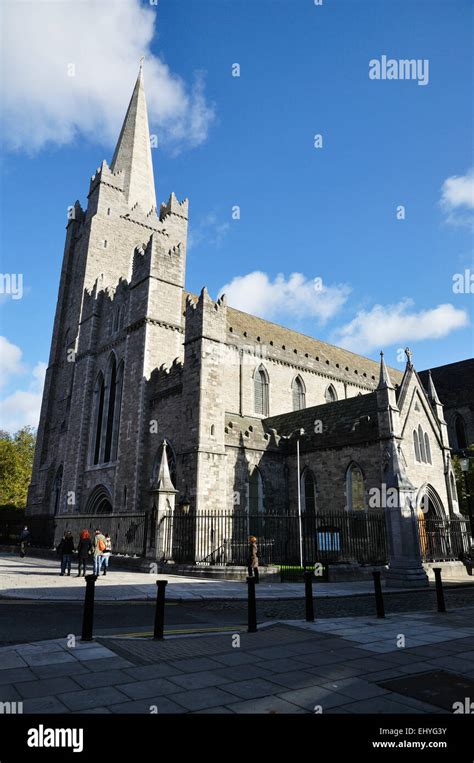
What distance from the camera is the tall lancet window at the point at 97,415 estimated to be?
31.6 m

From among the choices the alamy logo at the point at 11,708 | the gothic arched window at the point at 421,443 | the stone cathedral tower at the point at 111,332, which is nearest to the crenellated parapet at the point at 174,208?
Result: the stone cathedral tower at the point at 111,332

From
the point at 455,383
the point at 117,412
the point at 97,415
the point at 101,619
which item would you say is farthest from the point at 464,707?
Result: the point at 455,383

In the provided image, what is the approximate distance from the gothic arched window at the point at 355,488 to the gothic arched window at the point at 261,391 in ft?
29.1

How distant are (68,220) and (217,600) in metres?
39.5

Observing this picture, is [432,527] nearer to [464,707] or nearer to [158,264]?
[464,707]

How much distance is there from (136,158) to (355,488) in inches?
1420

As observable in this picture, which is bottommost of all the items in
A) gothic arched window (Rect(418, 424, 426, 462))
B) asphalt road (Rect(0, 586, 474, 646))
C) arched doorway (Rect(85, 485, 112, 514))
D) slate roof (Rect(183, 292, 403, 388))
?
asphalt road (Rect(0, 586, 474, 646))

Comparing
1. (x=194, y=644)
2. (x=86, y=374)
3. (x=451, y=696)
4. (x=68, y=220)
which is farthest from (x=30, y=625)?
(x=68, y=220)

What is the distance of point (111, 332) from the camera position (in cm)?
3291

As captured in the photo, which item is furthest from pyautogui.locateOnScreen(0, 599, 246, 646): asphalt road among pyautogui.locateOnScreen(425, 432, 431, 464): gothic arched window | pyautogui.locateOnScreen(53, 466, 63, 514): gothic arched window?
pyautogui.locateOnScreen(53, 466, 63, 514): gothic arched window

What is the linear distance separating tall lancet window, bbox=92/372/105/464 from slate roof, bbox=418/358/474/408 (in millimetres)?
29229

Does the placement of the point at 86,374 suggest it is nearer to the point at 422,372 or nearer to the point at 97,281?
the point at 97,281

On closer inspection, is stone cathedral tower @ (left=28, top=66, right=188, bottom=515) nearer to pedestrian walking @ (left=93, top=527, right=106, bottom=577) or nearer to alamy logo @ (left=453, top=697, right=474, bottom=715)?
pedestrian walking @ (left=93, top=527, right=106, bottom=577)
